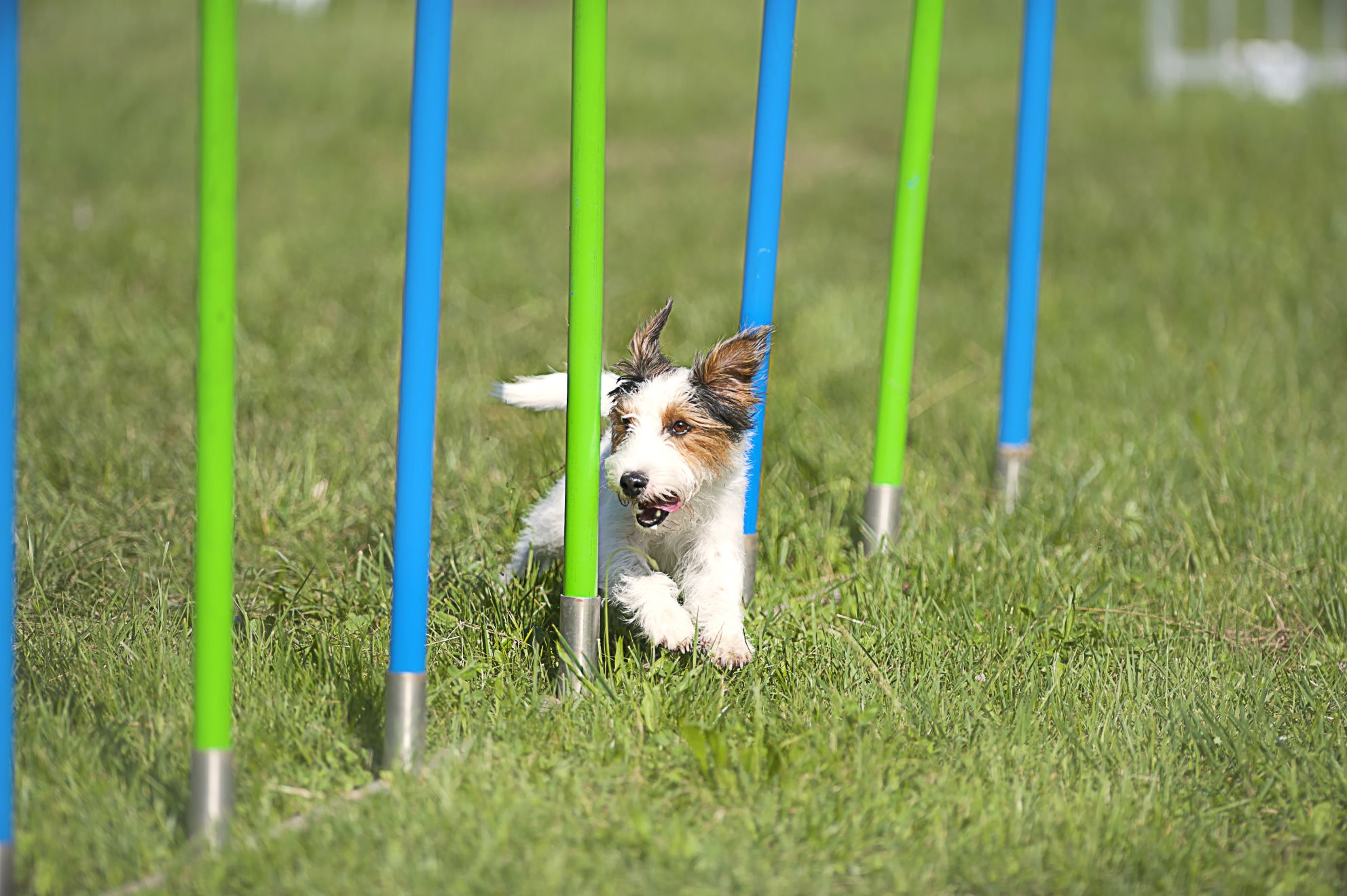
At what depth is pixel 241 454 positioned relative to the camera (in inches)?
156

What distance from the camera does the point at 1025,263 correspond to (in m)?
4.07

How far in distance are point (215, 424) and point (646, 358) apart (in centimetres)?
114

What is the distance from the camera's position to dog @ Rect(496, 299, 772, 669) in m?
2.72

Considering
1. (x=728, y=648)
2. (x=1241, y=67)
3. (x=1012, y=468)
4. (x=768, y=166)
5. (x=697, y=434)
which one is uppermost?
(x=1241, y=67)

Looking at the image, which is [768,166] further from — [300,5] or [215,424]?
[300,5]

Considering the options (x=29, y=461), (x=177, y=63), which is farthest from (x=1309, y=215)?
(x=177, y=63)

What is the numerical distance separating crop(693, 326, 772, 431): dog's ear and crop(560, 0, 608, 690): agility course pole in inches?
16.3

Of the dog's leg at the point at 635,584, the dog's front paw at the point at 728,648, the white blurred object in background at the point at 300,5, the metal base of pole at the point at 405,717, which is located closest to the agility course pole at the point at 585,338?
the dog's leg at the point at 635,584

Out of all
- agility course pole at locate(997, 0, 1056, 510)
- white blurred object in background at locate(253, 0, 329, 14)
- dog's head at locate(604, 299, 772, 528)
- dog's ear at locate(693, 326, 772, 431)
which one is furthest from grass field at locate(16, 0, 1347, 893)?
white blurred object in background at locate(253, 0, 329, 14)

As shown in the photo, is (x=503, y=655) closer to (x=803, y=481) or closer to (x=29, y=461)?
(x=803, y=481)

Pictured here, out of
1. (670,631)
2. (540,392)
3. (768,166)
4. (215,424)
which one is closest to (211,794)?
(215,424)

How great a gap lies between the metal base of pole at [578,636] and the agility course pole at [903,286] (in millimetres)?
1051

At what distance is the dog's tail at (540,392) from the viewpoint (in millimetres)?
3119

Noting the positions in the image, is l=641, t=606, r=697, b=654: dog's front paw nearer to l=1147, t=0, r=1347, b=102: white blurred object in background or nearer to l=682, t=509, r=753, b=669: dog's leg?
l=682, t=509, r=753, b=669: dog's leg
